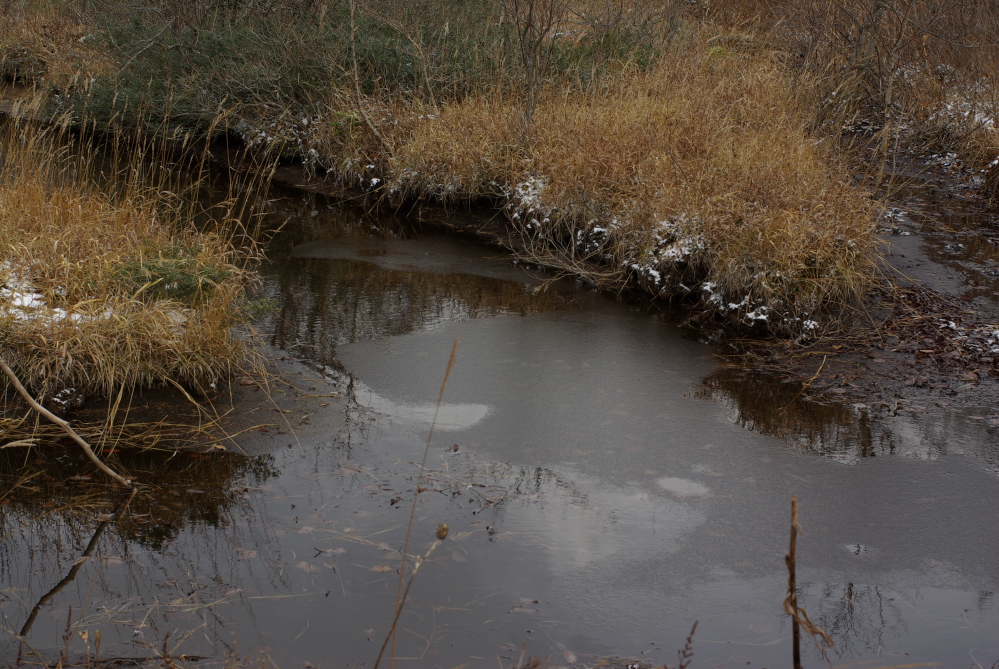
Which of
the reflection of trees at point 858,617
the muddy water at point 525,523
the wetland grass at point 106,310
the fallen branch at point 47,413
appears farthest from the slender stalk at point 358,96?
the reflection of trees at point 858,617

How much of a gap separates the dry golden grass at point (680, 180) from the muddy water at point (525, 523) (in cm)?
124

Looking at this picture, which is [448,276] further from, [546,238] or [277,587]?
[277,587]

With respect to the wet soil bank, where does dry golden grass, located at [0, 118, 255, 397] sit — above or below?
below

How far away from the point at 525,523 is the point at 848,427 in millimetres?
2478

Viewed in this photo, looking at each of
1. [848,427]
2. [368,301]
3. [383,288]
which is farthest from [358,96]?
[848,427]

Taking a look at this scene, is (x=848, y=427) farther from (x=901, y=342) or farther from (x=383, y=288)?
(x=383, y=288)

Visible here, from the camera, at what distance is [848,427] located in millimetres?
5457

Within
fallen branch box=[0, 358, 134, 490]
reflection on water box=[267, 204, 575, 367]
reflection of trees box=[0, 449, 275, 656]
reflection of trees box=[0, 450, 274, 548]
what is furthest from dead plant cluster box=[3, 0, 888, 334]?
fallen branch box=[0, 358, 134, 490]

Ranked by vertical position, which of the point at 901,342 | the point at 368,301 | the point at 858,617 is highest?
the point at 901,342

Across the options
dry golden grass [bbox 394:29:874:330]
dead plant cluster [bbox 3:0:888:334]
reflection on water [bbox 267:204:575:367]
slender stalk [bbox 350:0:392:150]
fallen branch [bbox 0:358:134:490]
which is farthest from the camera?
slender stalk [bbox 350:0:392:150]

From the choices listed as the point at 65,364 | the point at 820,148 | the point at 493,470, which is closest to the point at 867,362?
the point at 493,470

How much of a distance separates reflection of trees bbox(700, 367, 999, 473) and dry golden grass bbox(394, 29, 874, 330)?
1.28 meters

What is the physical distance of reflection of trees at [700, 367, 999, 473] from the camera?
514 cm

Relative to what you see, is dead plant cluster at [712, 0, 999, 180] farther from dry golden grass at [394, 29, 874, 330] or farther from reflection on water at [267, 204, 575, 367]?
reflection on water at [267, 204, 575, 367]
